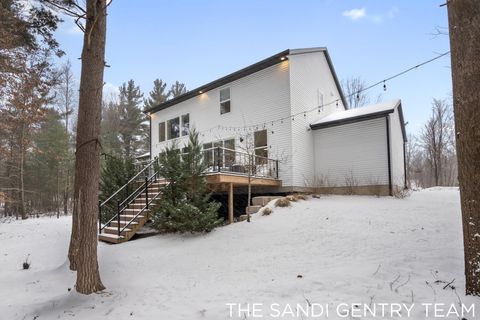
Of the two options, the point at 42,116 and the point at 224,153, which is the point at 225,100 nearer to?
the point at 224,153

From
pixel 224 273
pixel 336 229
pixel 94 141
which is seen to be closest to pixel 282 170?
pixel 336 229

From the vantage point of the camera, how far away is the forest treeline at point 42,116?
8.91m

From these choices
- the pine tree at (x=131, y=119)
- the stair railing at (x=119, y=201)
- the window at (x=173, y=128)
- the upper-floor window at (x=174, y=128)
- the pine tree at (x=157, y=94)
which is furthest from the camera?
the pine tree at (x=157, y=94)

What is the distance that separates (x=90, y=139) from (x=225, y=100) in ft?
31.2

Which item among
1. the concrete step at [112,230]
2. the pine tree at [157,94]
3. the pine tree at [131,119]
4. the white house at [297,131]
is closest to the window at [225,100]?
the white house at [297,131]

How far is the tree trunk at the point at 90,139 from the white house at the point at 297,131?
18.3 ft

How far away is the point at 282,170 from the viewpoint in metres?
12.2

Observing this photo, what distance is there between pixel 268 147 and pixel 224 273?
7.85 meters

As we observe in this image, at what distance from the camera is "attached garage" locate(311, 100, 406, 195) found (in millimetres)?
11461

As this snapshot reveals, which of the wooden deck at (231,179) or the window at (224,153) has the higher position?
the window at (224,153)

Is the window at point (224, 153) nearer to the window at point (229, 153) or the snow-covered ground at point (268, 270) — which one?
the window at point (229, 153)

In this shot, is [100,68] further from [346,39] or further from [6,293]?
[346,39]

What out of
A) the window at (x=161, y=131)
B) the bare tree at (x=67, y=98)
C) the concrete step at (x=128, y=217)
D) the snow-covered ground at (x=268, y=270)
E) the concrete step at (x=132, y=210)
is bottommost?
the snow-covered ground at (x=268, y=270)

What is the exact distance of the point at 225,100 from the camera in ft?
47.2
